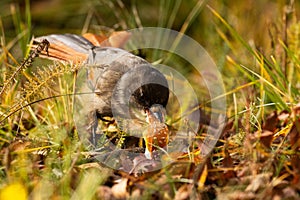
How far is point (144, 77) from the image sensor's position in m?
2.48

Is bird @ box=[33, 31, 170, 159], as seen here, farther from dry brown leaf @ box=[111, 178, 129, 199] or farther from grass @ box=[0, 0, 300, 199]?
dry brown leaf @ box=[111, 178, 129, 199]

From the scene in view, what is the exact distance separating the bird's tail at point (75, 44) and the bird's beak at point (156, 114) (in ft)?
1.60

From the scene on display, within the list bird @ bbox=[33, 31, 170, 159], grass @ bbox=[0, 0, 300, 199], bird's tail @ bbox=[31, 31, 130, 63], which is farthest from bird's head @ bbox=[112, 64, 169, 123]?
bird's tail @ bbox=[31, 31, 130, 63]

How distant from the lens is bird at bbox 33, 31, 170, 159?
2.38 m

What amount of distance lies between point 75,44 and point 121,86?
1.50 feet

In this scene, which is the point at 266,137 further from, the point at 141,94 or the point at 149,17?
the point at 149,17

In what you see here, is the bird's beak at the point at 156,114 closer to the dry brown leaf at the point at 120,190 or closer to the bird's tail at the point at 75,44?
the bird's tail at the point at 75,44

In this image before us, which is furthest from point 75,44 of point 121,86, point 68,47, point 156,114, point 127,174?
point 127,174

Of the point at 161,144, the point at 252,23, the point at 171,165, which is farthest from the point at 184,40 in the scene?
the point at 171,165

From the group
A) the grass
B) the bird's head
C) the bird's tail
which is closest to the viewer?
the grass

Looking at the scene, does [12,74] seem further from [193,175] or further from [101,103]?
[193,175]

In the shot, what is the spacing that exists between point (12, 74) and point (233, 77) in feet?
4.30

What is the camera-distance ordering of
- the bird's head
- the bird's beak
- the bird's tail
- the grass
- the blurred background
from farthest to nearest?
the blurred background < the bird's tail < the bird's head < the bird's beak < the grass

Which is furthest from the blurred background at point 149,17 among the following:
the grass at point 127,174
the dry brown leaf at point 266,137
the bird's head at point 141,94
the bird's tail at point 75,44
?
the dry brown leaf at point 266,137
